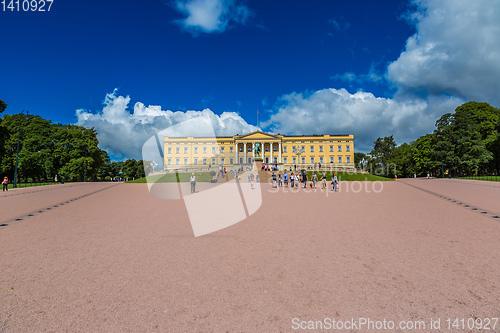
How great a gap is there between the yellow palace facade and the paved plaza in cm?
8492

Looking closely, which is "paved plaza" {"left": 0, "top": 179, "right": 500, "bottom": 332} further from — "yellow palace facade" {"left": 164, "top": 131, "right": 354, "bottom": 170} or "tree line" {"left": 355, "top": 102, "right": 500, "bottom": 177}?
"yellow palace facade" {"left": 164, "top": 131, "right": 354, "bottom": 170}

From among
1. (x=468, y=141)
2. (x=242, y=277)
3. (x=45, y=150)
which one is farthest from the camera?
(x=468, y=141)

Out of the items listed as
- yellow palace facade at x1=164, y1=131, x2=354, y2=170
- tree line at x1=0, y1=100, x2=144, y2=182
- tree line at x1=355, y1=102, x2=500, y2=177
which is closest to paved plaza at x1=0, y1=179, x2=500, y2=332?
tree line at x1=0, y1=100, x2=144, y2=182

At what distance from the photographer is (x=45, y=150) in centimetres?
4544

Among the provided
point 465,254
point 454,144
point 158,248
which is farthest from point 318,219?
point 454,144

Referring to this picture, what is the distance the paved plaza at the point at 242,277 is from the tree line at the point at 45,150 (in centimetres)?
4460

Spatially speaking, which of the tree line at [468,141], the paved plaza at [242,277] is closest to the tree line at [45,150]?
the paved plaza at [242,277]

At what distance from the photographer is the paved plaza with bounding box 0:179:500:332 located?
328cm

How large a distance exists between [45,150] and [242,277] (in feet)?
176

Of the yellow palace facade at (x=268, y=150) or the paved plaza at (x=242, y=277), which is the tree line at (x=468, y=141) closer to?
the yellow palace facade at (x=268, y=150)

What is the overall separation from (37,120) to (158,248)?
5539 cm

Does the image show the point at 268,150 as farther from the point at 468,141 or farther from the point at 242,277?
the point at 242,277

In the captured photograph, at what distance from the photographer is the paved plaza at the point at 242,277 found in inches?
129

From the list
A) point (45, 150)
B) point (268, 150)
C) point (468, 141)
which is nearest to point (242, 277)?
point (45, 150)
